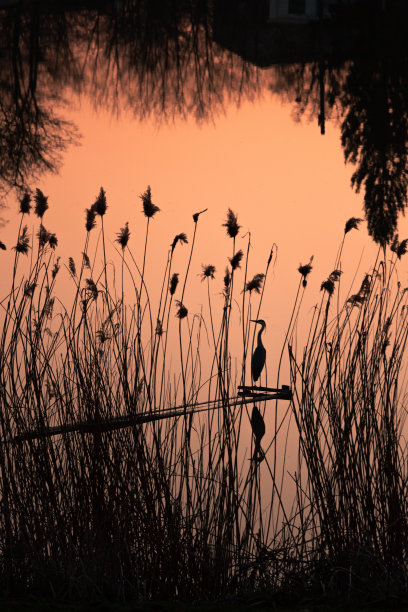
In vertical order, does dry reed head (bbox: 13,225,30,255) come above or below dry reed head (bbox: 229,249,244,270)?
above

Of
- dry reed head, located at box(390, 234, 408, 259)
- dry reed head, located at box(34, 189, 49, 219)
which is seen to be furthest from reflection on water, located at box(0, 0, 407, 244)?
dry reed head, located at box(34, 189, 49, 219)

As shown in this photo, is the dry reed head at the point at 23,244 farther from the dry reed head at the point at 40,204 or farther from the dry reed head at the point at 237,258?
the dry reed head at the point at 237,258

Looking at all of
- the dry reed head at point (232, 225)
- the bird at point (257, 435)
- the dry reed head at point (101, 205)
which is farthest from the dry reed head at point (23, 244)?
the bird at point (257, 435)

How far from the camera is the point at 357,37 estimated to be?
20812 mm

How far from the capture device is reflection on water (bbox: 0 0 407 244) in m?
13.6

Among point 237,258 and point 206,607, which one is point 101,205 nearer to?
point 237,258

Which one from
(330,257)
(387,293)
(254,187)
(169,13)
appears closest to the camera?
(387,293)

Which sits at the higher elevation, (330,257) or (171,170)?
(171,170)

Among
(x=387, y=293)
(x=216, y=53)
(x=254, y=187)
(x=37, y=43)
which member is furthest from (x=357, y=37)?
(x=387, y=293)

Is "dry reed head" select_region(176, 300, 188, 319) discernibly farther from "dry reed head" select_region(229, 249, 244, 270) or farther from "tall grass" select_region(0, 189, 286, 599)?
"dry reed head" select_region(229, 249, 244, 270)

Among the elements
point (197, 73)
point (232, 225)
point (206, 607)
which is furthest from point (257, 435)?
point (197, 73)

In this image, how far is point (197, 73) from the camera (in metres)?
17.7

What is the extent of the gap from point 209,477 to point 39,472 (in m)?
0.62

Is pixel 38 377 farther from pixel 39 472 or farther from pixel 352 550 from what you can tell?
pixel 352 550
